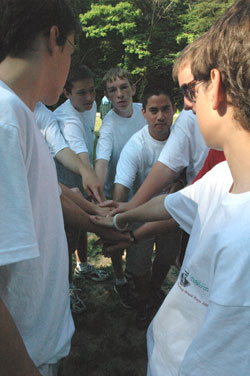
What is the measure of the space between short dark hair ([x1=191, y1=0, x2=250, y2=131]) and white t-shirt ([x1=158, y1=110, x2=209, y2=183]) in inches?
56.8

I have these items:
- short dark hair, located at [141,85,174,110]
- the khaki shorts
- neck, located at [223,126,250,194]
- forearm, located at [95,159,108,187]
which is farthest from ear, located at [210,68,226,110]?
forearm, located at [95,159,108,187]

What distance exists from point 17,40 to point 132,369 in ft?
9.02

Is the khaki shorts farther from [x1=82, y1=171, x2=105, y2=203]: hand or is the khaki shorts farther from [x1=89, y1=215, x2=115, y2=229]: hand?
[x1=82, y1=171, x2=105, y2=203]: hand

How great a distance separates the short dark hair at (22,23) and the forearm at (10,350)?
3.10 feet

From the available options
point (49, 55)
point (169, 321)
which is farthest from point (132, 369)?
point (49, 55)

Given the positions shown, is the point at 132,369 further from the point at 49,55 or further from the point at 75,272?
the point at 49,55

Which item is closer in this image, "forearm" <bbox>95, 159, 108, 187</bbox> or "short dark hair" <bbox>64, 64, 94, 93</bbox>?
"forearm" <bbox>95, 159, 108, 187</bbox>

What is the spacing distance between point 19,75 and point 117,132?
2.54 meters

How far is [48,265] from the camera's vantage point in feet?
3.88

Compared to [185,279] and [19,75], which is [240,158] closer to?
[185,279]

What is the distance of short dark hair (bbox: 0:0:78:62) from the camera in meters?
1.10

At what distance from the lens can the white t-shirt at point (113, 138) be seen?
11.5 feet

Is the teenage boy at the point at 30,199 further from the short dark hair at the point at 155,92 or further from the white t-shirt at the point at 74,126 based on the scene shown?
the white t-shirt at the point at 74,126

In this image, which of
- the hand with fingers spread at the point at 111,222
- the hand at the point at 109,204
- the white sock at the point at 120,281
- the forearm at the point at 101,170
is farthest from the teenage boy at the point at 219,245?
the white sock at the point at 120,281
